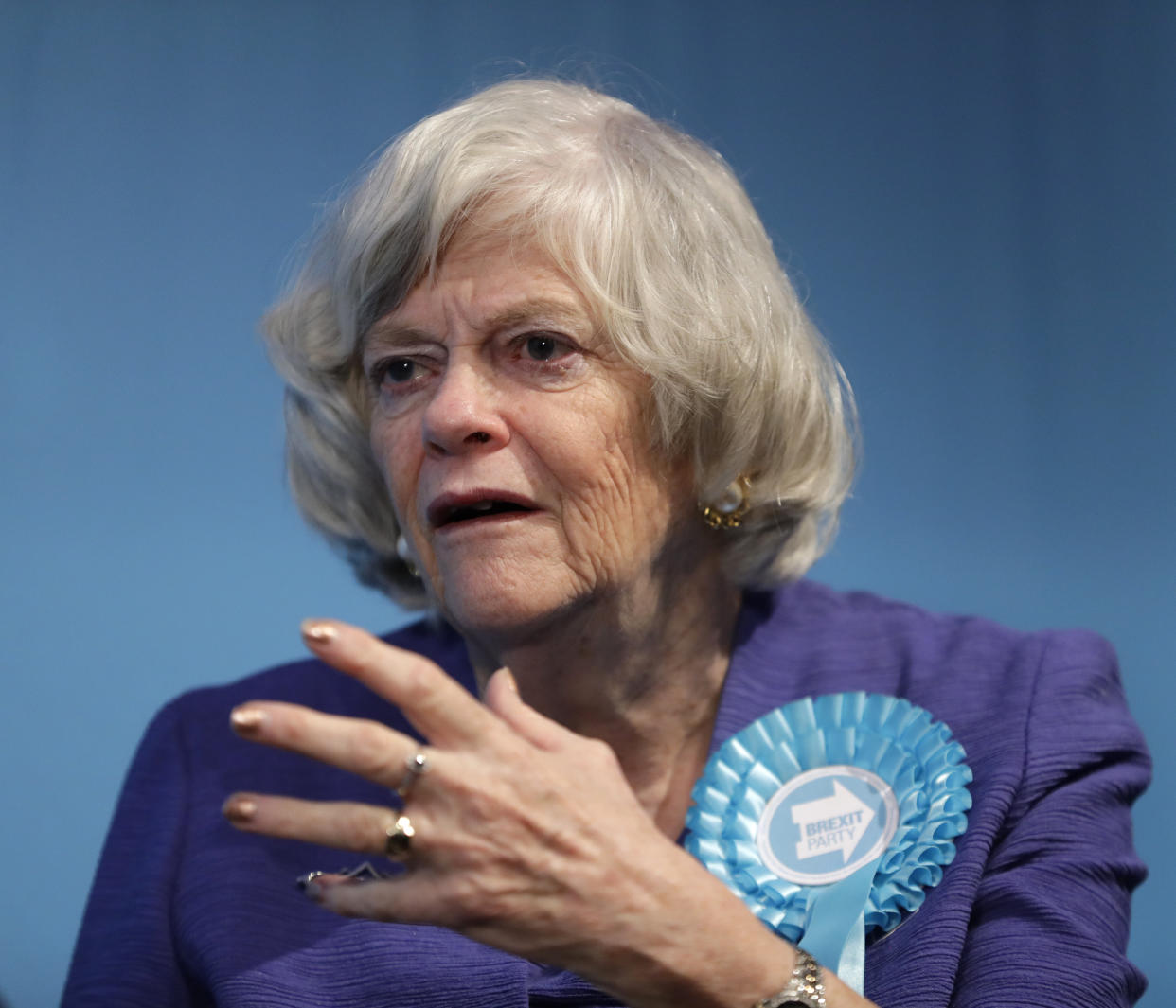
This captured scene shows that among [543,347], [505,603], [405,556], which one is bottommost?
[505,603]

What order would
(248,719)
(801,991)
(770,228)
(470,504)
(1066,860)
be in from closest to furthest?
(248,719) → (801,991) → (1066,860) → (470,504) → (770,228)

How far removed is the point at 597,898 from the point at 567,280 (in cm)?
80

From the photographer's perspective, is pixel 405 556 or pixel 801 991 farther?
pixel 405 556

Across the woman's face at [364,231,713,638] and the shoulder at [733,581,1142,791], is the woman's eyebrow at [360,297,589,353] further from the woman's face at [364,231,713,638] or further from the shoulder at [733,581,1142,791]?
the shoulder at [733,581,1142,791]

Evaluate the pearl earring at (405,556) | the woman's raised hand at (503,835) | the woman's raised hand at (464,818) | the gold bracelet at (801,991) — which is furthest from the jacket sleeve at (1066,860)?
the pearl earring at (405,556)

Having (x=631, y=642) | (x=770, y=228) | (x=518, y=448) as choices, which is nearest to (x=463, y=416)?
(x=518, y=448)

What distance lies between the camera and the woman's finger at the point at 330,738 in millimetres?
957

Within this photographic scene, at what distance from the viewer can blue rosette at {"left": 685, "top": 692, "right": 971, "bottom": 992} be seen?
143 cm

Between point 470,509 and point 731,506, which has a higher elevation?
point 731,506

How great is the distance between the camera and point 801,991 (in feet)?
3.72

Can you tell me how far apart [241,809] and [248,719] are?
9 cm

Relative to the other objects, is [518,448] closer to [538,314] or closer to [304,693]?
[538,314]

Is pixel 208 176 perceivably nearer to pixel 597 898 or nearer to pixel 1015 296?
pixel 1015 296

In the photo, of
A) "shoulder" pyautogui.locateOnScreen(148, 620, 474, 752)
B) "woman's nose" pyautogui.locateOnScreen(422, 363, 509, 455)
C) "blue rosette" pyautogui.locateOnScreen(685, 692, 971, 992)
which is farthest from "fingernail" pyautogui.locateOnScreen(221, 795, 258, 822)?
"shoulder" pyautogui.locateOnScreen(148, 620, 474, 752)
